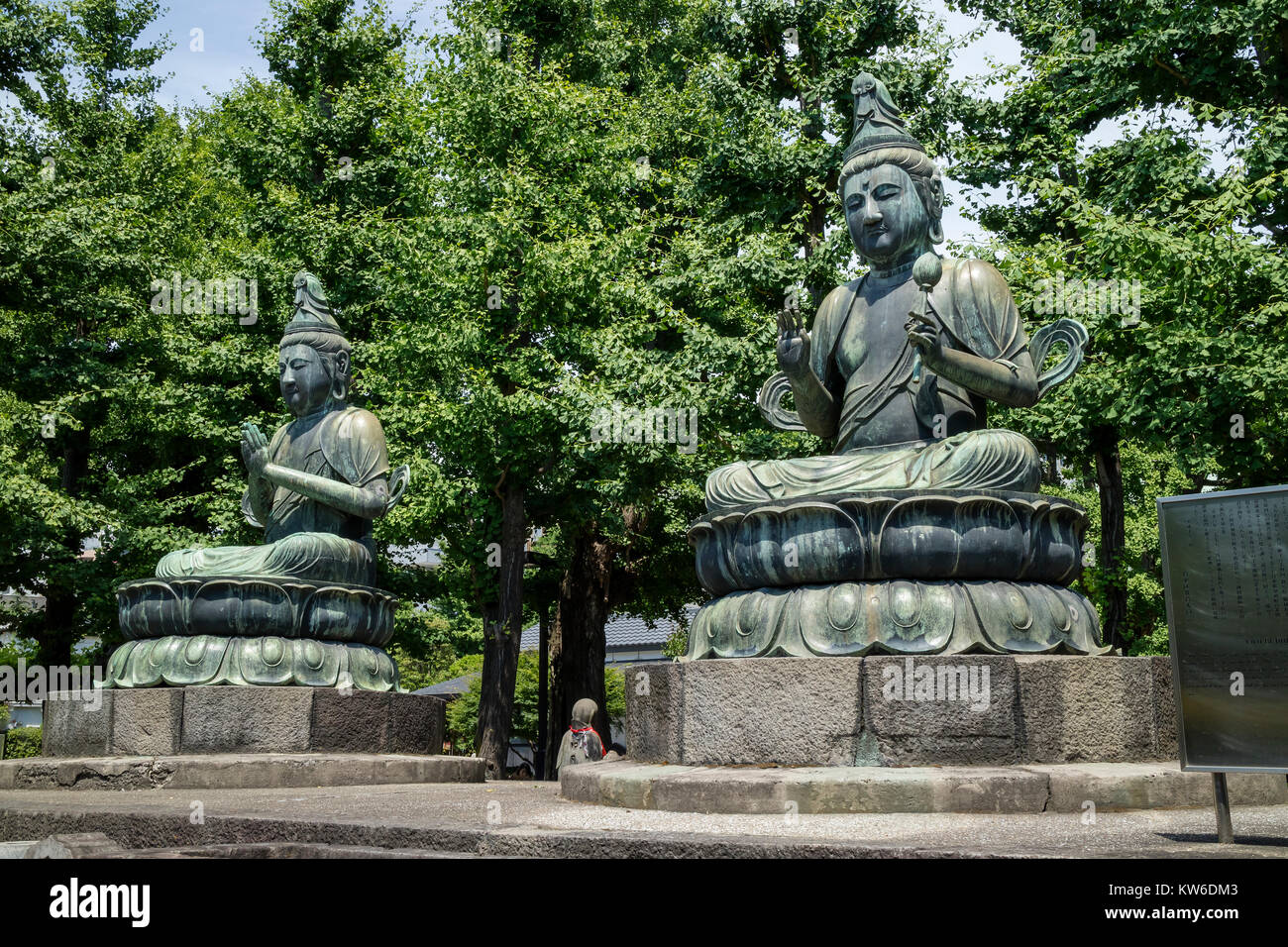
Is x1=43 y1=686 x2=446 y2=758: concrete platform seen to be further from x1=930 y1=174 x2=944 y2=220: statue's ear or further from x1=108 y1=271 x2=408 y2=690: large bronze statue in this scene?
x1=930 y1=174 x2=944 y2=220: statue's ear

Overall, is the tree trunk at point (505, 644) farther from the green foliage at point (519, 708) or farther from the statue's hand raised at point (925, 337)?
the statue's hand raised at point (925, 337)

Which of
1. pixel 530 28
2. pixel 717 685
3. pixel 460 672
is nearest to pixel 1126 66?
pixel 530 28

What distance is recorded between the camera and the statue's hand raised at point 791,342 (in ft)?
24.3

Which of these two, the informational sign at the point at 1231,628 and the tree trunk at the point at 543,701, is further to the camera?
the tree trunk at the point at 543,701

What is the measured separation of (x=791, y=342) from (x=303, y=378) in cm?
532

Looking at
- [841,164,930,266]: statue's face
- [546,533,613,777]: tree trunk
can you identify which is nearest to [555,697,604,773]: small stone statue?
[841,164,930,266]: statue's face

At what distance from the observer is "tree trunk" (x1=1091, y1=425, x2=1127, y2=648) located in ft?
55.8

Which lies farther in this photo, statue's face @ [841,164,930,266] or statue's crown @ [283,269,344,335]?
statue's crown @ [283,269,344,335]

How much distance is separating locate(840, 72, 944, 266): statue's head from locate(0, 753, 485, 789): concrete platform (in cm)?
535

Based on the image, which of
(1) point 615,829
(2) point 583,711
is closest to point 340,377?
(2) point 583,711

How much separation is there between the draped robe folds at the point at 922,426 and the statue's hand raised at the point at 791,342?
0.52m

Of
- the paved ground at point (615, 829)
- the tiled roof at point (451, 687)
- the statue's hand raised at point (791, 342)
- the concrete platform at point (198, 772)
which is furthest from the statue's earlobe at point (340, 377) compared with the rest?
the tiled roof at point (451, 687)
